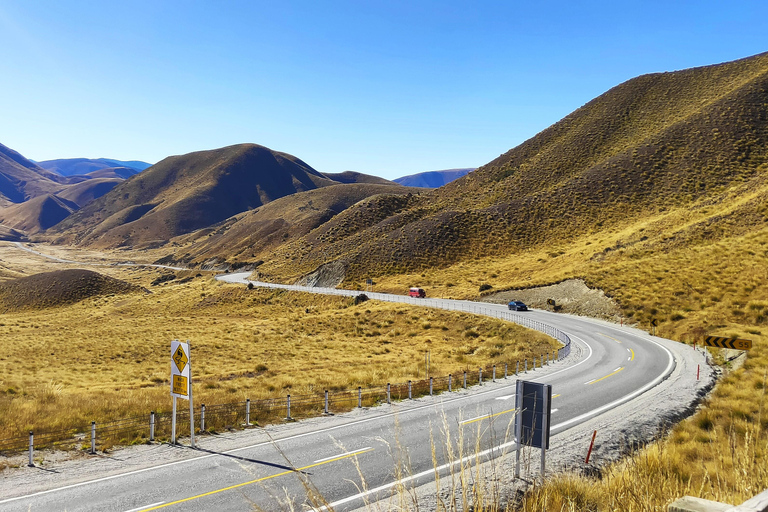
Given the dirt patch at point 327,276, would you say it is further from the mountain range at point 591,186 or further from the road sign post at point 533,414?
the road sign post at point 533,414

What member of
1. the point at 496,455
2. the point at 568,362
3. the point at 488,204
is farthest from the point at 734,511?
the point at 488,204

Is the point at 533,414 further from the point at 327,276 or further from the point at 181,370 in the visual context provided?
the point at 327,276

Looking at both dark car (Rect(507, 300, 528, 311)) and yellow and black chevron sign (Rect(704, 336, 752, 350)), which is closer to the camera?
yellow and black chevron sign (Rect(704, 336, 752, 350))

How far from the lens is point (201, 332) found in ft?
158

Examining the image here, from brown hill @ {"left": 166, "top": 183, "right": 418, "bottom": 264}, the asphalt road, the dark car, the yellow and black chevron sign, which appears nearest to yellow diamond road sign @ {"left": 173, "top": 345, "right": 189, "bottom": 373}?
the asphalt road

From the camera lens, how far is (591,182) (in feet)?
295

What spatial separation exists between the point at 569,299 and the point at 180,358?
4447 cm

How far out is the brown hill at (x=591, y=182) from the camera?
264 ft

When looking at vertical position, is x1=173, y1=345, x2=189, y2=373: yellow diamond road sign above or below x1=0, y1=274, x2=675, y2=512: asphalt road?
above

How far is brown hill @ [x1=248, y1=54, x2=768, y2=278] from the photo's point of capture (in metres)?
80.4

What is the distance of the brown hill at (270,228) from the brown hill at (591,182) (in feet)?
63.4

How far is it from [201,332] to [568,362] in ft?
123

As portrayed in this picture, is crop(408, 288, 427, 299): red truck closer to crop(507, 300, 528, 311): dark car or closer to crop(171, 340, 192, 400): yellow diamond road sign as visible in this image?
crop(507, 300, 528, 311): dark car

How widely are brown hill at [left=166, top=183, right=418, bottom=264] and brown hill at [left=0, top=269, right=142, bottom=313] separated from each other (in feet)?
104
